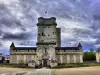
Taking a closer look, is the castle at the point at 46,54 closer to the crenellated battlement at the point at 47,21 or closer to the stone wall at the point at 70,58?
the stone wall at the point at 70,58

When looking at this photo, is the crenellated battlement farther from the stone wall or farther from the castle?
the stone wall

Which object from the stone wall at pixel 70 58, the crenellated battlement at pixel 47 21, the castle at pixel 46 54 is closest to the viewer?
the castle at pixel 46 54

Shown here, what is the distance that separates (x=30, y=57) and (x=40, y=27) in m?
15.3

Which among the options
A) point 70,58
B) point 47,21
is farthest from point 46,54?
point 47,21

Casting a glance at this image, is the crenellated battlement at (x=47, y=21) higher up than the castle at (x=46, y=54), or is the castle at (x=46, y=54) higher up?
the crenellated battlement at (x=47, y=21)

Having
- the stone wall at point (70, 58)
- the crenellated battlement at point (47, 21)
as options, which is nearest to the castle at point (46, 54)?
the stone wall at point (70, 58)

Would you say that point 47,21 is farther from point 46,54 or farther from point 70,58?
point 70,58

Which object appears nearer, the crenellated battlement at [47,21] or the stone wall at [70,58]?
the stone wall at [70,58]

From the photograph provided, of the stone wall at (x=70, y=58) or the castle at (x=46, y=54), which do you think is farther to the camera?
the stone wall at (x=70, y=58)

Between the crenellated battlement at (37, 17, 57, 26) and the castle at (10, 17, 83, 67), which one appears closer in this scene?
the castle at (10, 17, 83, 67)

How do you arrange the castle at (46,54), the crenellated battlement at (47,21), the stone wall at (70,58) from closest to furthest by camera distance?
the castle at (46,54)
the stone wall at (70,58)
the crenellated battlement at (47,21)

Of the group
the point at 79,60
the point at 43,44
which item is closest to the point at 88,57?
the point at 79,60

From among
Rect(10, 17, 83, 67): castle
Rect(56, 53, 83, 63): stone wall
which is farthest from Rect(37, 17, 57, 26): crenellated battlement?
Rect(56, 53, 83, 63): stone wall

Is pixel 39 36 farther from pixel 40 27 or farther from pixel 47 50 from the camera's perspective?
pixel 47 50
